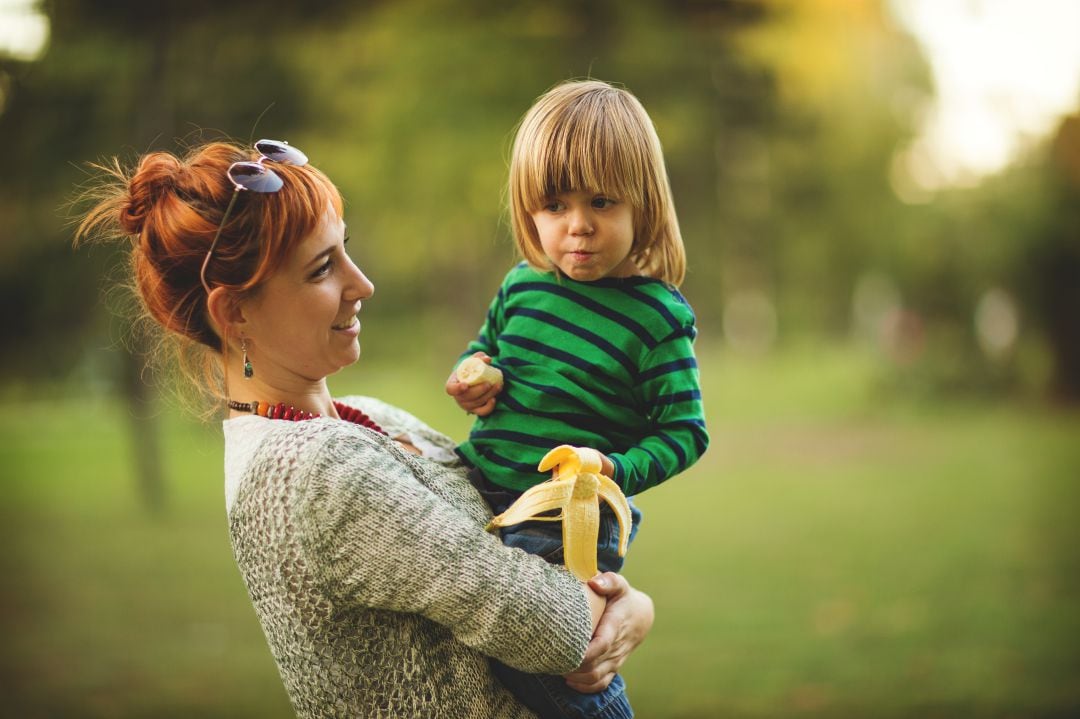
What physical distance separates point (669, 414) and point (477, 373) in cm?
33

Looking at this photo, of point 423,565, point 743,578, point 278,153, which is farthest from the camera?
point 743,578

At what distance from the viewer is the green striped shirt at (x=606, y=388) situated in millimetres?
1746

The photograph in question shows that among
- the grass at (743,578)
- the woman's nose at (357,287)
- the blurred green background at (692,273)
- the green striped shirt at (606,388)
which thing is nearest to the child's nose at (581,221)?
the green striped shirt at (606,388)

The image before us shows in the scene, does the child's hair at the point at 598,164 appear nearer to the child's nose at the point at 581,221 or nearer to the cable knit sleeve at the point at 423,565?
the child's nose at the point at 581,221

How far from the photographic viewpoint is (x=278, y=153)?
1.70 m

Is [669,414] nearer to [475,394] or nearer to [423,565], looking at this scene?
[475,394]

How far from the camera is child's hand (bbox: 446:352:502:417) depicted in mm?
1812

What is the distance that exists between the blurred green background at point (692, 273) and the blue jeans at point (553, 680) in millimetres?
2895

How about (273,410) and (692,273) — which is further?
(692,273)

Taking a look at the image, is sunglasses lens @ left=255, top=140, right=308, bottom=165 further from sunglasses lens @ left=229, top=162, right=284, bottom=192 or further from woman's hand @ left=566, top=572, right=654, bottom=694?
woman's hand @ left=566, top=572, right=654, bottom=694

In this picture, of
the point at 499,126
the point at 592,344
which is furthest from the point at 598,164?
the point at 499,126

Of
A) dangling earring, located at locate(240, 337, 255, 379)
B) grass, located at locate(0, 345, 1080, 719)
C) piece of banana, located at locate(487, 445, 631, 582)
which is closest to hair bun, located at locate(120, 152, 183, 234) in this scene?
dangling earring, located at locate(240, 337, 255, 379)

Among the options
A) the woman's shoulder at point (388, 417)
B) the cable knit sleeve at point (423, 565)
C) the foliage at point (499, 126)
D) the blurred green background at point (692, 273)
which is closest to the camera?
the cable knit sleeve at point (423, 565)

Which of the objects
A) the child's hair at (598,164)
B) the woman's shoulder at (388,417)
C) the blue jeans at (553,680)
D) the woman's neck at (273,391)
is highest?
the child's hair at (598,164)
